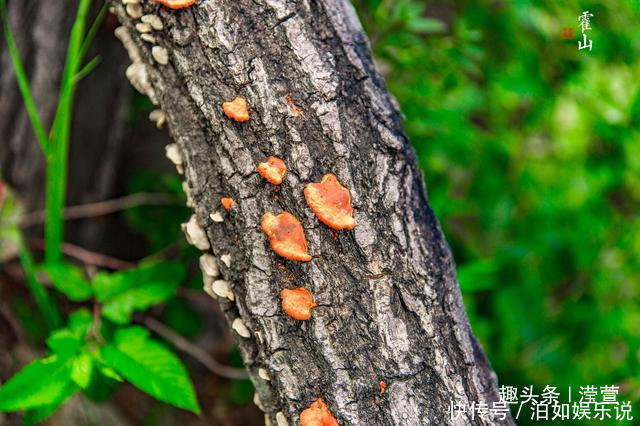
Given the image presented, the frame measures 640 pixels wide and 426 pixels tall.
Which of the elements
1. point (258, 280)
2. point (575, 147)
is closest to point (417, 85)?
point (258, 280)

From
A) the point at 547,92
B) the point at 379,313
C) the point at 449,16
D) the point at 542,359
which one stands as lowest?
the point at 379,313

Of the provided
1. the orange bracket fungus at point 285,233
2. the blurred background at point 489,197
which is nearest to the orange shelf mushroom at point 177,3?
the orange bracket fungus at point 285,233

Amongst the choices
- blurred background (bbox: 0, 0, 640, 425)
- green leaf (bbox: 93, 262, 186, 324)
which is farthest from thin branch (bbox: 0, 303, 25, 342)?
green leaf (bbox: 93, 262, 186, 324)

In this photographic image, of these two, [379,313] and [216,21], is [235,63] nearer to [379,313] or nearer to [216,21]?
[216,21]

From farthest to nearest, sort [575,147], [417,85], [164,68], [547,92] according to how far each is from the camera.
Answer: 1. [575,147]
2. [547,92]
3. [417,85]
4. [164,68]

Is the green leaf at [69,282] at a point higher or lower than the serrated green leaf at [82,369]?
higher

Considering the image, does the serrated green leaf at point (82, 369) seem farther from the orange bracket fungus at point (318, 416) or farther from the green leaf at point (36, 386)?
the orange bracket fungus at point (318, 416)
